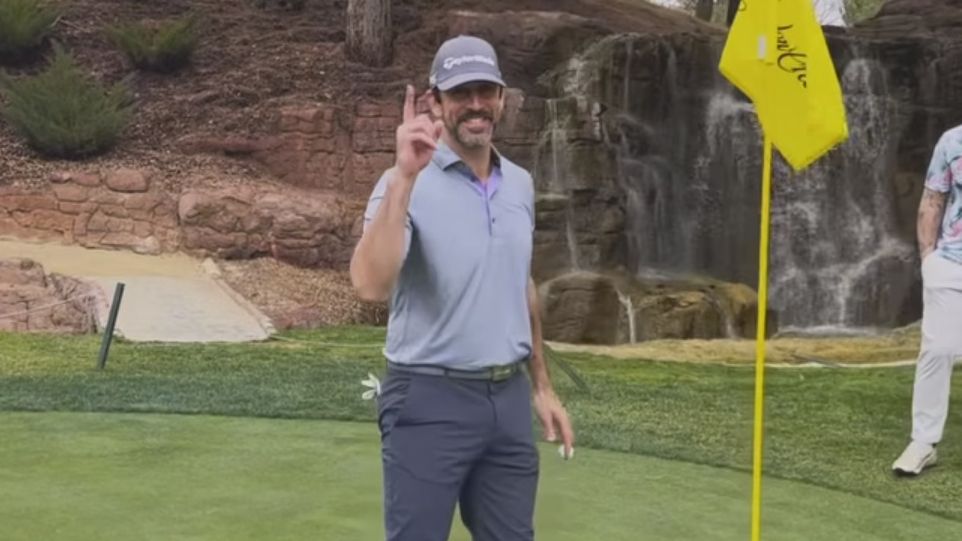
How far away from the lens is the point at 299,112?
1558 cm

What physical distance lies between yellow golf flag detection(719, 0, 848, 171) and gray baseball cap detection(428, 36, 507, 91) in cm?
180

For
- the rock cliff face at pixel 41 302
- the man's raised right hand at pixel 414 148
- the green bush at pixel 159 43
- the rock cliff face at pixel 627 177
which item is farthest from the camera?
the green bush at pixel 159 43

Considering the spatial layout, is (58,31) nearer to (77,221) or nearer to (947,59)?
(77,221)

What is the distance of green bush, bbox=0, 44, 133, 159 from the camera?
1461 cm

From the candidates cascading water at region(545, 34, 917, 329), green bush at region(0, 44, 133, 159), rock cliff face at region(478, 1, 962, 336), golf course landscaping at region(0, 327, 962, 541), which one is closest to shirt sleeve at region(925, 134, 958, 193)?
golf course landscaping at region(0, 327, 962, 541)

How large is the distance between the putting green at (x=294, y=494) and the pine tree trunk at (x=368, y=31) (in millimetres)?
10994

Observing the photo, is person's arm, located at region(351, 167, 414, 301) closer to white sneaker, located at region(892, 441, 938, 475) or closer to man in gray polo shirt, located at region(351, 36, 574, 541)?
man in gray polo shirt, located at region(351, 36, 574, 541)

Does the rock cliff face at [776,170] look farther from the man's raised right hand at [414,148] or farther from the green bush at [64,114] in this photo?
the man's raised right hand at [414,148]

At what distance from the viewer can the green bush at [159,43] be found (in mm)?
16516

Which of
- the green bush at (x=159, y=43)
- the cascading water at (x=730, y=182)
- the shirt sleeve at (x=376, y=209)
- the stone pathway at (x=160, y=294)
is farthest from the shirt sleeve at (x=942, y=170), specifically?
the green bush at (x=159, y=43)

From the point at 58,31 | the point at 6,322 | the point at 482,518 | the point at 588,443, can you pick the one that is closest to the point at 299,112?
the point at 58,31

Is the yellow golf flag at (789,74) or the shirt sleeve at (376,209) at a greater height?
the yellow golf flag at (789,74)

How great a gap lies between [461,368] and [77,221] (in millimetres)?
11785

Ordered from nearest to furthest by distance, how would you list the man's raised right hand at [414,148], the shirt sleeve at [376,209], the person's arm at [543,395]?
the man's raised right hand at [414,148]
the shirt sleeve at [376,209]
the person's arm at [543,395]
